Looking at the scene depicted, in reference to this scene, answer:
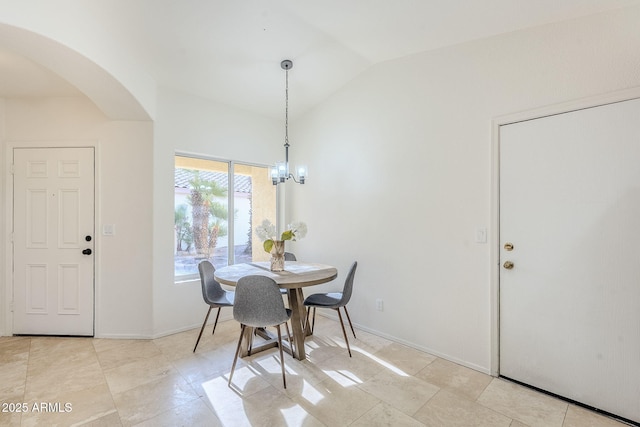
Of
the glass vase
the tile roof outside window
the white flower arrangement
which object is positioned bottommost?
the glass vase

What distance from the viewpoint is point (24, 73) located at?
2.59 metres

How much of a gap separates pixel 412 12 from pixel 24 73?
3.35 meters

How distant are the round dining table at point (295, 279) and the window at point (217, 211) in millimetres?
903

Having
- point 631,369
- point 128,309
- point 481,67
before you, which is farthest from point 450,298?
point 128,309

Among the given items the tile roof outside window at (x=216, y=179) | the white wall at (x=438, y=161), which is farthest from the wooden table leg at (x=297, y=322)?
the tile roof outside window at (x=216, y=179)

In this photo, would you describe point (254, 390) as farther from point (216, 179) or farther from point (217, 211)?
point (216, 179)

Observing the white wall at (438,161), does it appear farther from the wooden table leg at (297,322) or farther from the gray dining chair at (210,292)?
the gray dining chair at (210,292)

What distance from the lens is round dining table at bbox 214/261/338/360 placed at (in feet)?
7.94

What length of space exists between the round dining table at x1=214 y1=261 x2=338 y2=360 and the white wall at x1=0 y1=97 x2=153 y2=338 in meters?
1.11

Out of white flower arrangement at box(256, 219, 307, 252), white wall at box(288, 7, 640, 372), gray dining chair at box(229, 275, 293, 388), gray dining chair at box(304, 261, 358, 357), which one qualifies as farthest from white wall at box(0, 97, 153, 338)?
white wall at box(288, 7, 640, 372)

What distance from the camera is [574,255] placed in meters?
2.01

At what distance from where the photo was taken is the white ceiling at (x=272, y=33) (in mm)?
2098

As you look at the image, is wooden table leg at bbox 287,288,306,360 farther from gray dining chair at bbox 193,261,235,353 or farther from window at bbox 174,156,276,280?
window at bbox 174,156,276,280

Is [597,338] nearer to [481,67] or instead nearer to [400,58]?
[481,67]
